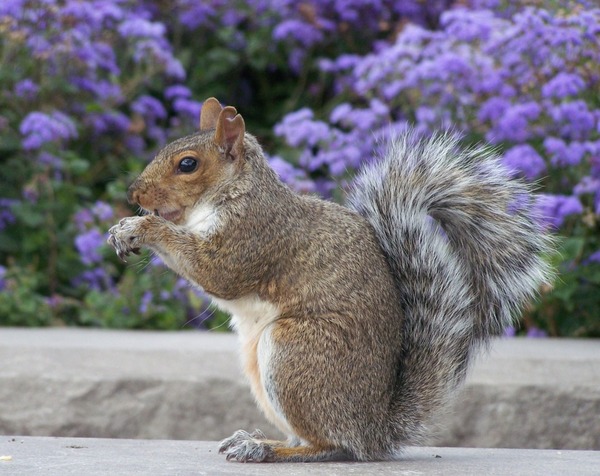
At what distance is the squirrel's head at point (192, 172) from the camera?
2.71m

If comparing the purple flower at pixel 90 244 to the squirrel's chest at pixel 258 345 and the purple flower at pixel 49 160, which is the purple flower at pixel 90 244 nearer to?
the purple flower at pixel 49 160

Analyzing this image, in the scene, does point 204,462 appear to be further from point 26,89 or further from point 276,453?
point 26,89

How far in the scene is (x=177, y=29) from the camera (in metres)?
6.78

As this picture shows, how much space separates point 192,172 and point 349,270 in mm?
463

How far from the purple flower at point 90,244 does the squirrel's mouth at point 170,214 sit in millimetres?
2458

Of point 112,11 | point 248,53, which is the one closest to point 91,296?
point 112,11

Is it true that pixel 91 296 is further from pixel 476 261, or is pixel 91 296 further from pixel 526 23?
pixel 476 261

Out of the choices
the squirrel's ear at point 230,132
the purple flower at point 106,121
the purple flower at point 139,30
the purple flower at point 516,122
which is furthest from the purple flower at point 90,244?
the squirrel's ear at point 230,132

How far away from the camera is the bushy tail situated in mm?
2682

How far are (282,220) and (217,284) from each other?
230mm

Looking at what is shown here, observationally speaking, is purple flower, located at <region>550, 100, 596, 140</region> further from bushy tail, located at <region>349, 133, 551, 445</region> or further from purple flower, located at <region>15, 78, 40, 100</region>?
purple flower, located at <region>15, 78, 40, 100</region>

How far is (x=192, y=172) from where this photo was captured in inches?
107

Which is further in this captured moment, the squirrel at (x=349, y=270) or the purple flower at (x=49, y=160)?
the purple flower at (x=49, y=160)

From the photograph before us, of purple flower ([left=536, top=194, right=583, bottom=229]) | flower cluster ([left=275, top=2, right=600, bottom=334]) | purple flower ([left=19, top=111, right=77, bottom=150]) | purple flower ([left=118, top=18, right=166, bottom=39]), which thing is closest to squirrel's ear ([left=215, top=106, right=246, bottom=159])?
flower cluster ([left=275, top=2, right=600, bottom=334])
